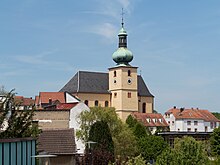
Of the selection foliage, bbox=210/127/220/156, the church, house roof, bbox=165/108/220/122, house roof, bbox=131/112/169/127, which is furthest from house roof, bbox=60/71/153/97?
foliage, bbox=210/127/220/156

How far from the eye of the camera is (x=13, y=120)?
2700 cm

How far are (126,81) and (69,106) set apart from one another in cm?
4365

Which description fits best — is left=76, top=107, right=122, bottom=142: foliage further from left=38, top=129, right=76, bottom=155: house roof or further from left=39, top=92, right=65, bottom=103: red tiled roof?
left=39, top=92, right=65, bottom=103: red tiled roof

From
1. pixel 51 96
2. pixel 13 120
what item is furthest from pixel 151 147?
pixel 13 120

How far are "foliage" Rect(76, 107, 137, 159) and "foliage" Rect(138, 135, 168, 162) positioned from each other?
417 centimetres

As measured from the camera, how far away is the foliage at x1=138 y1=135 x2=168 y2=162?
225 ft

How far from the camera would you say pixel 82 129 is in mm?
63562

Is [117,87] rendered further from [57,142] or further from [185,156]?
[57,142]

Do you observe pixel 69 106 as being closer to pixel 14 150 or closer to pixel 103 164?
pixel 103 164

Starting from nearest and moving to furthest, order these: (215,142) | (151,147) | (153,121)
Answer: (151,147) → (215,142) → (153,121)

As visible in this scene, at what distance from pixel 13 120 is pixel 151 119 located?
91.0m

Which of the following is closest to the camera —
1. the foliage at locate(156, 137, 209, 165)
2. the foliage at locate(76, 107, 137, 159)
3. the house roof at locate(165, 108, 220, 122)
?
the foliage at locate(156, 137, 209, 165)

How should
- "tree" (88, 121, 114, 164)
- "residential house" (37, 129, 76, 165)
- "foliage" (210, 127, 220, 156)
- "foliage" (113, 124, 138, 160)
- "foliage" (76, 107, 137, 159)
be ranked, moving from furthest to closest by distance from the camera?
"foliage" (210, 127, 220, 156), "foliage" (76, 107, 137, 159), "foliage" (113, 124, 138, 160), "tree" (88, 121, 114, 164), "residential house" (37, 129, 76, 165)

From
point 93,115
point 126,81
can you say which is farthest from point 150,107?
point 93,115
